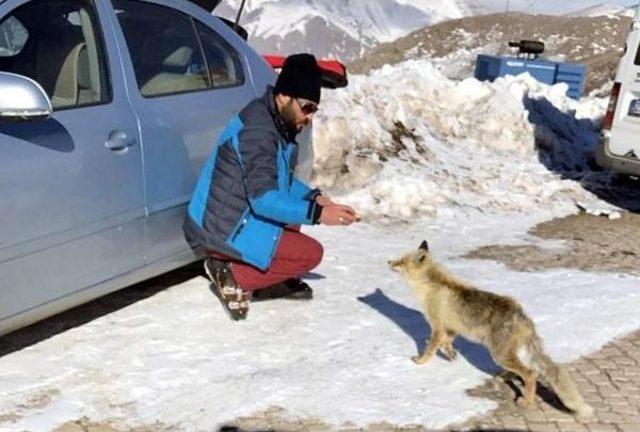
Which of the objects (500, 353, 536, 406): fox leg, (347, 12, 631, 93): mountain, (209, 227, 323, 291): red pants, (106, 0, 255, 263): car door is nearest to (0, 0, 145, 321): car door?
(106, 0, 255, 263): car door

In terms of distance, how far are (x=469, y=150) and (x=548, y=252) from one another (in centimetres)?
322

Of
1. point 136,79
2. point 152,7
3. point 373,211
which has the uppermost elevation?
point 152,7

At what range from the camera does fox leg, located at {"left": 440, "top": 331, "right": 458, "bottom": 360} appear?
159 inches

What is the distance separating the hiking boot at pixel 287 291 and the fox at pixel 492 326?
1.16m

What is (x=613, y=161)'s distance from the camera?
8.27 meters

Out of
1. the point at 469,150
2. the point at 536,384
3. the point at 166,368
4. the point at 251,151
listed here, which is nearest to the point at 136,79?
the point at 251,151

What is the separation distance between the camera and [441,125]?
32.6ft

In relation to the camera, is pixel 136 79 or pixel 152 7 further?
pixel 152 7

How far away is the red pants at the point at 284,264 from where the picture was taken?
15.1 ft

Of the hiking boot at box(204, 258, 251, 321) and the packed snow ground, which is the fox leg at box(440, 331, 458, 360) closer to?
the packed snow ground

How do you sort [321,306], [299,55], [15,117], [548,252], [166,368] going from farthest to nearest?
[548,252]
[321,306]
[299,55]
[166,368]
[15,117]

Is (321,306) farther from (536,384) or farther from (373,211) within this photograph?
(373,211)

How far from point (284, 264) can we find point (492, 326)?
1386 millimetres

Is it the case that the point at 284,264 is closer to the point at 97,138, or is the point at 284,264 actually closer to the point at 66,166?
the point at 97,138
